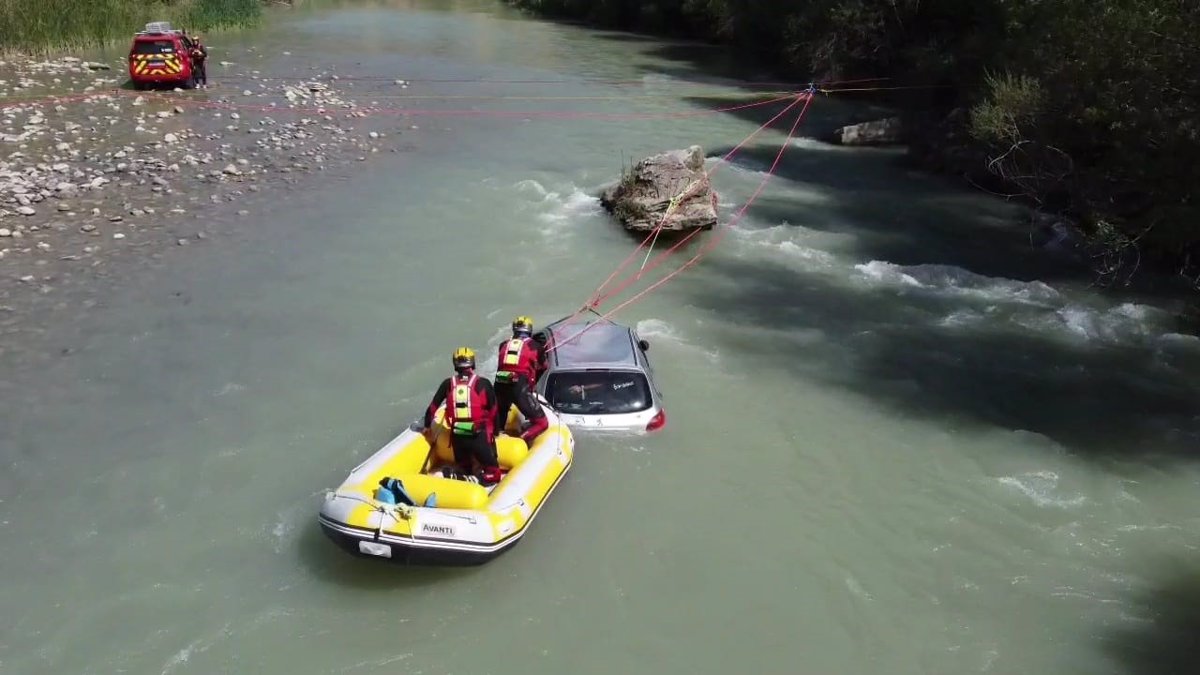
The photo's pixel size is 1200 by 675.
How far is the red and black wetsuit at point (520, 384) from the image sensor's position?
9.48m

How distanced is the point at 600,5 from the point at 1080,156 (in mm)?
40965

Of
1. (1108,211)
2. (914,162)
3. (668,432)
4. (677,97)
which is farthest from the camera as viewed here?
(677,97)

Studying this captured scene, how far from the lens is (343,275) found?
603 inches

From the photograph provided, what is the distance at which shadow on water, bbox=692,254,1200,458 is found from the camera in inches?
448

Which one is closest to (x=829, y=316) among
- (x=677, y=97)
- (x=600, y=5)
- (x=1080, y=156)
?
(x=1080, y=156)

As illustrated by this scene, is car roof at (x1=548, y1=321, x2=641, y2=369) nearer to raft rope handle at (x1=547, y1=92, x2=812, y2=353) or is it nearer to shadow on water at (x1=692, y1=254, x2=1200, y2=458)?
raft rope handle at (x1=547, y1=92, x2=812, y2=353)

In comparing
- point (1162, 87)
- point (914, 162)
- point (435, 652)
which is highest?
point (1162, 87)

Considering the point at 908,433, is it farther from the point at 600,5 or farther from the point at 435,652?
the point at 600,5

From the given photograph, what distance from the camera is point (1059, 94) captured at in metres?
17.0

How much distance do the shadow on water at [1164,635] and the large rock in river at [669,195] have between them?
10.7 m

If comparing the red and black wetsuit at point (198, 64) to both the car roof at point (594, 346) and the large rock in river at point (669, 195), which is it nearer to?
the large rock in river at point (669, 195)

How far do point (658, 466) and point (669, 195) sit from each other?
860 cm

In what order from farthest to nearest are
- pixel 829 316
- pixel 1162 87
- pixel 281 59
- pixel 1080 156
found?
pixel 281 59 < pixel 1080 156 < pixel 829 316 < pixel 1162 87

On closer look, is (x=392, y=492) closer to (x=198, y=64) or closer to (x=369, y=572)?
(x=369, y=572)
